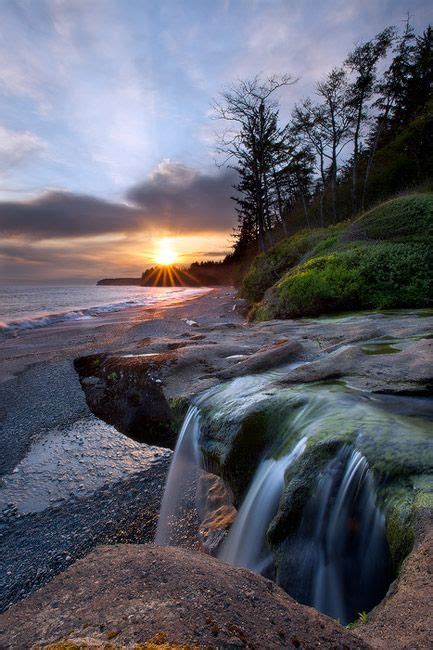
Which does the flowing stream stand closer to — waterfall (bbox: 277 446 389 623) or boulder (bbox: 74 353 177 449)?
waterfall (bbox: 277 446 389 623)

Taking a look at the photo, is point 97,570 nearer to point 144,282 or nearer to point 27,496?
point 27,496

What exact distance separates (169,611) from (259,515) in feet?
5.90

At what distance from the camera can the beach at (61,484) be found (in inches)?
147

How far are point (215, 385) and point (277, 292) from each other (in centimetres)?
648

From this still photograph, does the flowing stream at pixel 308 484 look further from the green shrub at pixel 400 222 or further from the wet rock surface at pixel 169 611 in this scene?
the green shrub at pixel 400 222

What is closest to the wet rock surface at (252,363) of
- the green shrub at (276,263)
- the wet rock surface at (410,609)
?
the wet rock surface at (410,609)

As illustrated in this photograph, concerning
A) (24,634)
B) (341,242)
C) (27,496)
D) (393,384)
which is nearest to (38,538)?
(27,496)

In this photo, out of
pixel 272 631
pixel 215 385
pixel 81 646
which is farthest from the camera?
pixel 215 385

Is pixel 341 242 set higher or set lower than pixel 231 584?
higher

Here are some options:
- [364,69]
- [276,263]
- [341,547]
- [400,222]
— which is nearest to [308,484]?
[341,547]

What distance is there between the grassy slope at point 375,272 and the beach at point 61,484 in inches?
178

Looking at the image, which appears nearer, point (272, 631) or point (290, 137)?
point (272, 631)

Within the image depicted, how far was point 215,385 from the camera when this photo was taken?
4.48 m

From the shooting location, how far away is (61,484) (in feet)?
15.9
